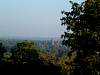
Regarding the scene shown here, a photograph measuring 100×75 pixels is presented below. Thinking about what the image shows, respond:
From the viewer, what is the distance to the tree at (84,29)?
3556cm

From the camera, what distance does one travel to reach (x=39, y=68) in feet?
134

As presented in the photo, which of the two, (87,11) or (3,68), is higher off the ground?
(87,11)

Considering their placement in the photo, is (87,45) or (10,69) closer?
(87,45)

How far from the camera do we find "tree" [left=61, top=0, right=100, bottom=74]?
1400 inches

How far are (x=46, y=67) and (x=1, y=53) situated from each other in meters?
21.4

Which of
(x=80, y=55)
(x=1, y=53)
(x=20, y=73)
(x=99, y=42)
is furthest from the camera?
(x=1, y=53)

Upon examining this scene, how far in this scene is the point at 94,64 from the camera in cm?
3572

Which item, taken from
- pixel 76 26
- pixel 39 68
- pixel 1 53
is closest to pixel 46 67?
pixel 39 68

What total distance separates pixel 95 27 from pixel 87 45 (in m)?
1.97

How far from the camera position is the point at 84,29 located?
35.9 meters

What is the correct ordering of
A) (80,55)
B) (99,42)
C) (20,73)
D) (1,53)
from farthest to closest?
(1,53) < (20,73) < (80,55) < (99,42)

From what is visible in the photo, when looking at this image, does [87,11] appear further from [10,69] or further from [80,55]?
[10,69]

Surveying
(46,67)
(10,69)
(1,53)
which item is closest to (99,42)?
(46,67)

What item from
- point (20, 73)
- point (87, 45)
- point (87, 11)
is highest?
point (87, 11)
